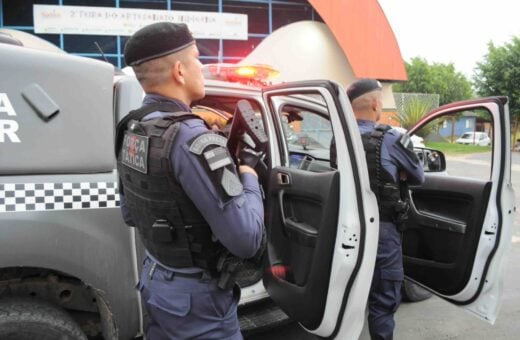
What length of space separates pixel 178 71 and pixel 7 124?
2.52 ft

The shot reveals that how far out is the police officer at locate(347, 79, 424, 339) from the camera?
238 cm

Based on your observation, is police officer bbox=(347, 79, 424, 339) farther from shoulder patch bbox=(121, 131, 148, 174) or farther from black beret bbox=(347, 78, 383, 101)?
shoulder patch bbox=(121, 131, 148, 174)

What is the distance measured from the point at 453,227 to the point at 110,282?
6.47 ft

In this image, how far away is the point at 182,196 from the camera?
130 cm

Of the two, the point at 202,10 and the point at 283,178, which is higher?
the point at 202,10

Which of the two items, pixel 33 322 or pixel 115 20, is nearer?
pixel 33 322

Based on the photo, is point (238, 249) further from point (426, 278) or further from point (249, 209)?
point (426, 278)

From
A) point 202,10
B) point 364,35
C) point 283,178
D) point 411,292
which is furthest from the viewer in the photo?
point 364,35

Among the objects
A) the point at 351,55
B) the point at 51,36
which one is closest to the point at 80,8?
the point at 51,36

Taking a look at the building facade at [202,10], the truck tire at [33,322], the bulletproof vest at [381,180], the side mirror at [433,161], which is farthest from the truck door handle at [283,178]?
the building facade at [202,10]

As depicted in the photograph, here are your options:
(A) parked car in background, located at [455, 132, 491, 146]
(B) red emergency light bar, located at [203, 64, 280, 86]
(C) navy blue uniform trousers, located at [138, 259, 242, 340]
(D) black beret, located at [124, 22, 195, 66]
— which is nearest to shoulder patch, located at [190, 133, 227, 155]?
(D) black beret, located at [124, 22, 195, 66]

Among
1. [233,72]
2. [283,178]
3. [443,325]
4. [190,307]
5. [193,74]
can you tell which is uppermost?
[233,72]

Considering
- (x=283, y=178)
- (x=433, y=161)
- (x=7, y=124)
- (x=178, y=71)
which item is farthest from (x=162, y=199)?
(x=433, y=161)

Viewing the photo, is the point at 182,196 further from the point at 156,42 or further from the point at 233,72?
the point at 233,72
